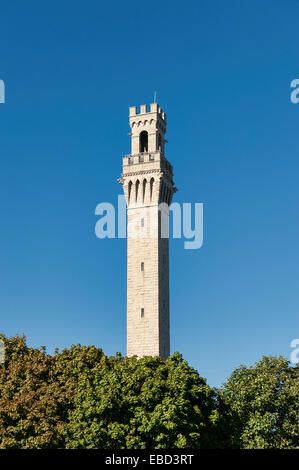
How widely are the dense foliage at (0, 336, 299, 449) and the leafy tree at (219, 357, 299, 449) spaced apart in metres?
0.08

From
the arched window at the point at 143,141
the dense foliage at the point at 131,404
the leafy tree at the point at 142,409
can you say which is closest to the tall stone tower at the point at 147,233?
the arched window at the point at 143,141

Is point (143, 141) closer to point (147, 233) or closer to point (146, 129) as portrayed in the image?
point (146, 129)

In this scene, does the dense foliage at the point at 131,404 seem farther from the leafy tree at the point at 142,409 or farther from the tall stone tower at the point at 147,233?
the tall stone tower at the point at 147,233

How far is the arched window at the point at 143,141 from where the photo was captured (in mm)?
91188

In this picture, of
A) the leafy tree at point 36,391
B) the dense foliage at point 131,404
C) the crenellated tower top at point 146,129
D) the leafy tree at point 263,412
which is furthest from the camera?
the crenellated tower top at point 146,129

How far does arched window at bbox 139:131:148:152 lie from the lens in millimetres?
91188

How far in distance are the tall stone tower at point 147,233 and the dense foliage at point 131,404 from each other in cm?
1942

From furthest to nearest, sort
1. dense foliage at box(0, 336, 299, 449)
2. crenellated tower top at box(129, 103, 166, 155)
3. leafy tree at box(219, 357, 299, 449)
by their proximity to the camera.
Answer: crenellated tower top at box(129, 103, 166, 155), leafy tree at box(219, 357, 299, 449), dense foliage at box(0, 336, 299, 449)

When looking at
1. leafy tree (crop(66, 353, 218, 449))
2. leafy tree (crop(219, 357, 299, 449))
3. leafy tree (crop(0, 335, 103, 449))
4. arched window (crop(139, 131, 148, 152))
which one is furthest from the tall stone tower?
leafy tree (crop(66, 353, 218, 449))

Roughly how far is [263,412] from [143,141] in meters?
43.9

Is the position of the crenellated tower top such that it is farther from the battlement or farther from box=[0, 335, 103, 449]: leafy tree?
box=[0, 335, 103, 449]: leafy tree
